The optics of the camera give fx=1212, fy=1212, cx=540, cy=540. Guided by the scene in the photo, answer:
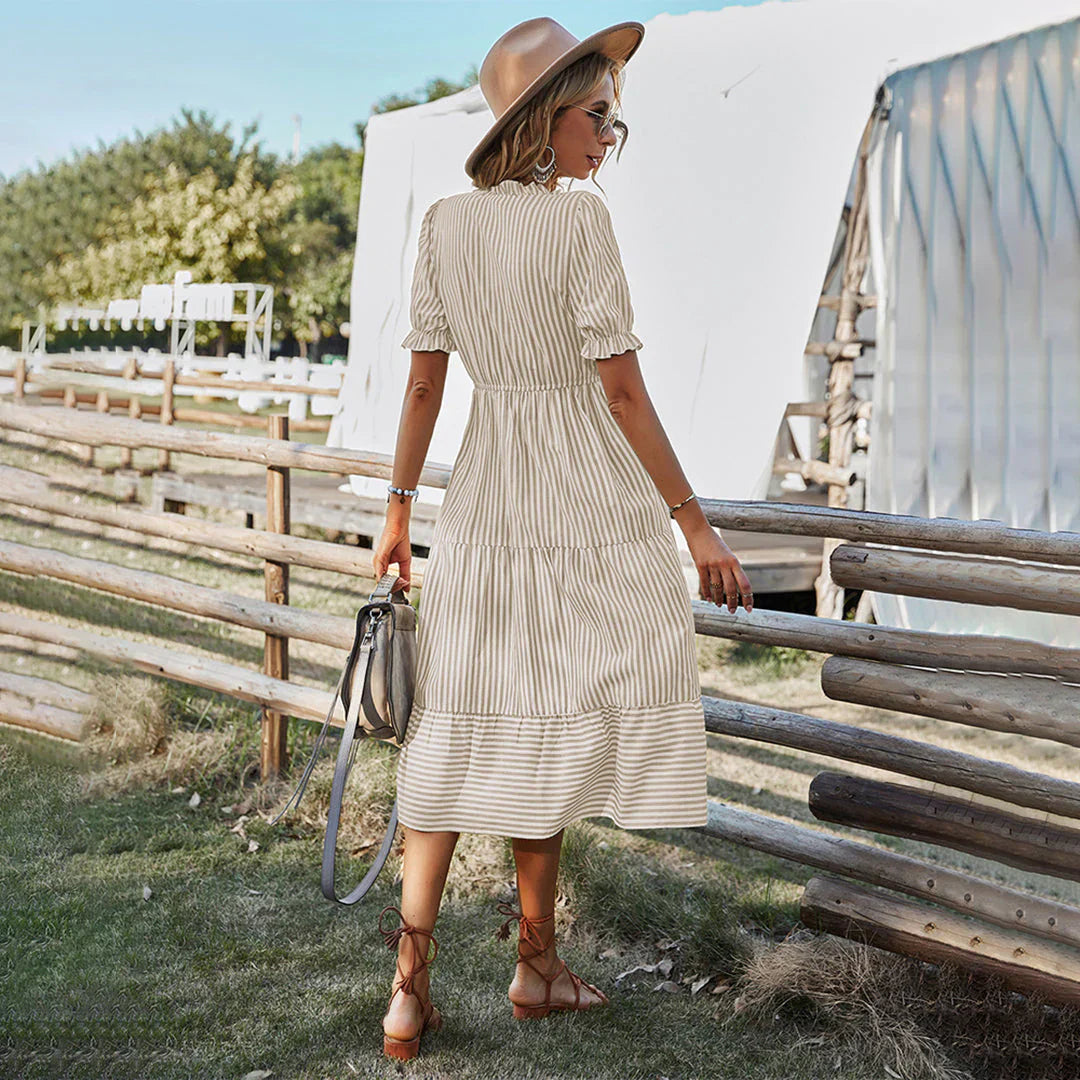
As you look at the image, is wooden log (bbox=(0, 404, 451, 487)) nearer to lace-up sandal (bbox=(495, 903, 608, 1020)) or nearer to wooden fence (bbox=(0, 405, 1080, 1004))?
wooden fence (bbox=(0, 405, 1080, 1004))

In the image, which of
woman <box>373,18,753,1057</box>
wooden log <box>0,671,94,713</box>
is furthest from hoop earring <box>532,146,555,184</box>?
wooden log <box>0,671,94,713</box>

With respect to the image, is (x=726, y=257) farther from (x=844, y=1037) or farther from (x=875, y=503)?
(x=844, y=1037)

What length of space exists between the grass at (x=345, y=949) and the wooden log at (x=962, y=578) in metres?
0.93

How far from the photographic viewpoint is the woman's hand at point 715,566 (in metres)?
2.38

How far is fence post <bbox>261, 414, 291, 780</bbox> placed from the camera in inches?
175

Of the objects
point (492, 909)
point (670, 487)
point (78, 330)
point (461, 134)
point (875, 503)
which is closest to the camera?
point (670, 487)

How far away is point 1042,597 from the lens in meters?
2.97

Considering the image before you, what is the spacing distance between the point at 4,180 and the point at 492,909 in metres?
50.7

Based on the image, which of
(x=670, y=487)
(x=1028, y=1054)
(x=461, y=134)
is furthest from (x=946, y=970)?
(x=461, y=134)

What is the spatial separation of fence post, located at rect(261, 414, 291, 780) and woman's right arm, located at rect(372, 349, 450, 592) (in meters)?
1.71

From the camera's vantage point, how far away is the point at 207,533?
Result: 16.5 feet

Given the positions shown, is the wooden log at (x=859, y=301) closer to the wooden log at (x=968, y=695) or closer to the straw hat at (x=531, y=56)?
the wooden log at (x=968, y=695)

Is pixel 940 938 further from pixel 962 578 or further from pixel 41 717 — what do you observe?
pixel 41 717

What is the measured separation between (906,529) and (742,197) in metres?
4.52
